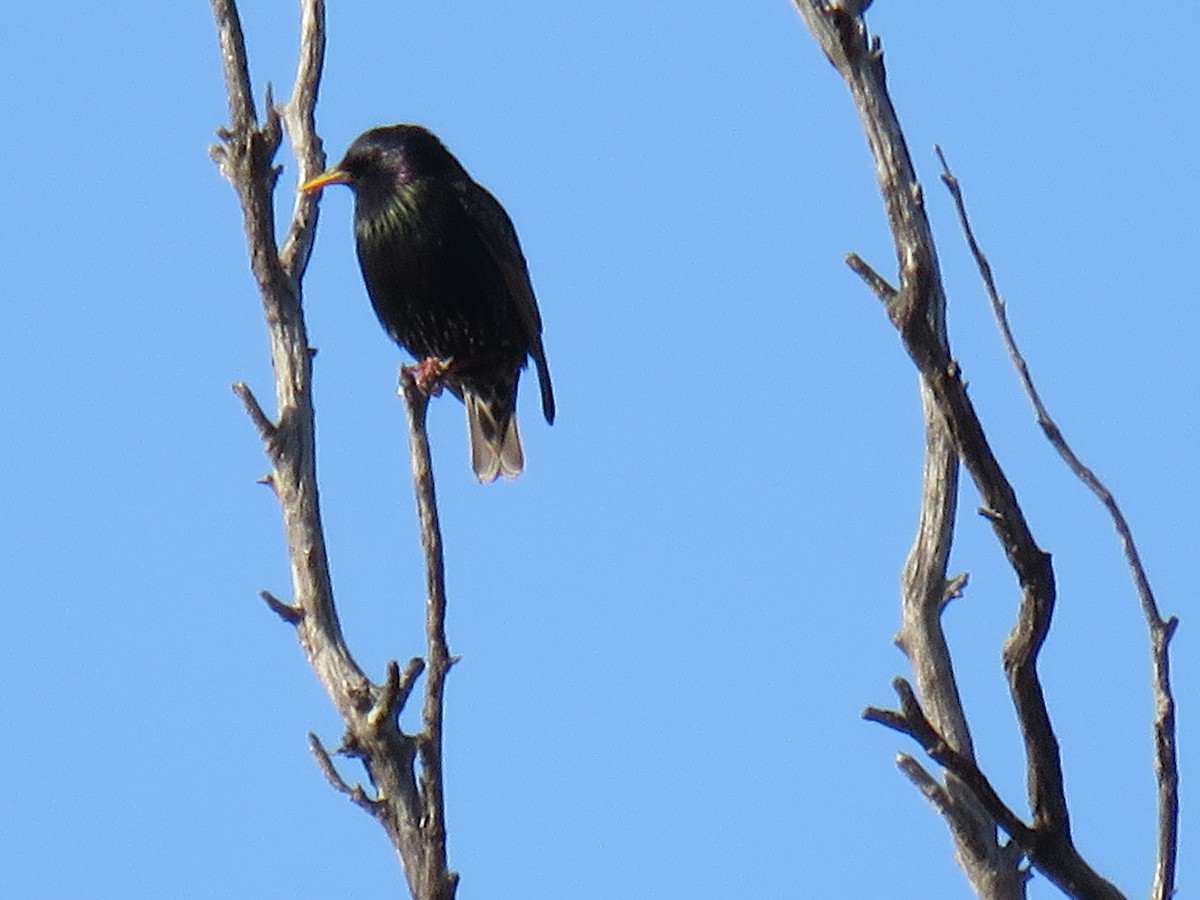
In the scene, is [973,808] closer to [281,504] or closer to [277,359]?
[281,504]

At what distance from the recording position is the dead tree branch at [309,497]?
3.56 meters

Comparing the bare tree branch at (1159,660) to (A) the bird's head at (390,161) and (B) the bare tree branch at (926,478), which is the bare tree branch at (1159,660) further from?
(A) the bird's head at (390,161)

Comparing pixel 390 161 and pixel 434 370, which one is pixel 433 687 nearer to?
pixel 434 370

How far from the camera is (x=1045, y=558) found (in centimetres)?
285

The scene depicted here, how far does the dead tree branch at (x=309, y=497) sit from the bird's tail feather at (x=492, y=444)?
11.8ft

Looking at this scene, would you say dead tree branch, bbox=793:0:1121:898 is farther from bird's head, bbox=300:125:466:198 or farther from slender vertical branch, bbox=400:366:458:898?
bird's head, bbox=300:125:466:198

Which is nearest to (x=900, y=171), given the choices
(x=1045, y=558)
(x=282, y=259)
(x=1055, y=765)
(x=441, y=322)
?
(x=1045, y=558)

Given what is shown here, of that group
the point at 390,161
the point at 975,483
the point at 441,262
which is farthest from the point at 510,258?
the point at 975,483

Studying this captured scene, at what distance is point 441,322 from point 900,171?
216 inches

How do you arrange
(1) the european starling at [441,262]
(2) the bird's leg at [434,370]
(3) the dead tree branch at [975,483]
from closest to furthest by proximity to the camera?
(3) the dead tree branch at [975,483] < (2) the bird's leg at [434,370] < (1) the european starling at [441,262]

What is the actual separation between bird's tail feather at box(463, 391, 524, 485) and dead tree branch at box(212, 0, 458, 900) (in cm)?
358

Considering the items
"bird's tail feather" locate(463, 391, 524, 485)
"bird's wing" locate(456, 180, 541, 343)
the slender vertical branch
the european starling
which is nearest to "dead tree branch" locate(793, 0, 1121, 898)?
the slender vertical branch

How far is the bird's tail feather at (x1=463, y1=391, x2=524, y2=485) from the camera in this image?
8.80 m

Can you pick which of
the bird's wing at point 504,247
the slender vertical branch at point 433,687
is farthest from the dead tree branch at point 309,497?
the bird's wing at point 504,247
